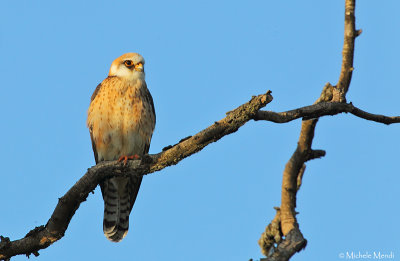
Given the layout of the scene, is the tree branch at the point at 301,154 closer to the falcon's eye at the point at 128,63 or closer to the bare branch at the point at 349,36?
the bare branch at the point at 349,36

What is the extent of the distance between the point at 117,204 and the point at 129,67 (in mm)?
1595

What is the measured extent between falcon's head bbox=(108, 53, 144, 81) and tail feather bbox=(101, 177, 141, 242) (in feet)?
3.86

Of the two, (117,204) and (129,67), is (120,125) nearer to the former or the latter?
(129,67)

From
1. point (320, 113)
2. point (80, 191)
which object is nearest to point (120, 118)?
point (80, 191)

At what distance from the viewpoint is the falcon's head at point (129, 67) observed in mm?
5984

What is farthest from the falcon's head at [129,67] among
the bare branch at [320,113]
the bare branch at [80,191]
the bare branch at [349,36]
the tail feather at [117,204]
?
the bare branch at [349,36]

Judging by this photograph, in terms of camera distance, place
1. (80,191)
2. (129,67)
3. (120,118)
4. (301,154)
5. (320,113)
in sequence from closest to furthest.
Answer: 1. (301,154)
2. (320,113)
3. (80,191)
4. (120,118)
5. (129,67)

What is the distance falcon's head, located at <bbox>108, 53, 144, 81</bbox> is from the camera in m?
5.98

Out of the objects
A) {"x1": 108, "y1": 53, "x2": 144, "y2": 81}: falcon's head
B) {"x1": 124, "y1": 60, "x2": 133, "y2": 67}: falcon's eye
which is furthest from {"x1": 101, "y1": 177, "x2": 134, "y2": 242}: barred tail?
{"x1": 124, "y1": 60, "x2": 133, "y2": 67}: falcon's eye

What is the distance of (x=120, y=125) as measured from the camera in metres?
5.66

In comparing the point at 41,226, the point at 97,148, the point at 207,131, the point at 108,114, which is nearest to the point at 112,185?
the point at 97,148

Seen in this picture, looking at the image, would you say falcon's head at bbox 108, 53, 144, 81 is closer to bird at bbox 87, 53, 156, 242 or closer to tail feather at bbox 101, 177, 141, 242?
bird at bbox 87, 53, 156, 242

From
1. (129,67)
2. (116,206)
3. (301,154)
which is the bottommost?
(301,154)

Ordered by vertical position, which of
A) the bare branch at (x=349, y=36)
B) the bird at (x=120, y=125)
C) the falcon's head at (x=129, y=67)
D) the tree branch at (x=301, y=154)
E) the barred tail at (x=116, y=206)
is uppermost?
the falcon's head at (x=129, y=67)
